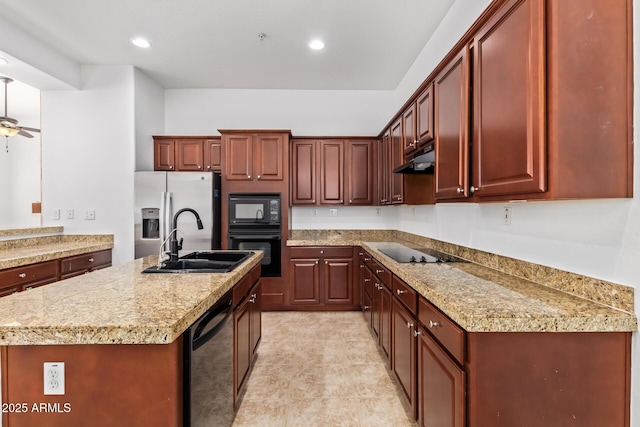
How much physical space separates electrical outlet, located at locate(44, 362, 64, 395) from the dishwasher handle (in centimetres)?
40

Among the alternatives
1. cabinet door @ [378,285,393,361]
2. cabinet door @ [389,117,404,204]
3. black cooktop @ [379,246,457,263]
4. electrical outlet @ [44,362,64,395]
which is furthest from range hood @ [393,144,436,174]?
electrical outlet @ [44,362,64,395]

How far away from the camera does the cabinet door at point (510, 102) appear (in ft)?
3.71

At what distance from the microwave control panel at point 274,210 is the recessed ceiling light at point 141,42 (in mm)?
2060

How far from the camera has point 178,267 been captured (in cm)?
207

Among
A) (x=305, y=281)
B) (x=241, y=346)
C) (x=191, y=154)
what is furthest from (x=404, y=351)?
(x=191, y=154)

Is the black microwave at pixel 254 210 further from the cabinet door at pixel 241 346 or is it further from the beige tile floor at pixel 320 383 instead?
the cabinet door at pixel 241 346

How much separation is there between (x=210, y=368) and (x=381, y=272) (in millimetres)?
1578

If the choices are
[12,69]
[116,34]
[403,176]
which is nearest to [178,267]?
[403,176]

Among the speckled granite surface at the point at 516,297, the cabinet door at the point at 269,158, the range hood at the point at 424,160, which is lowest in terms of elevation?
the speckled granite surface at the point at 516,297

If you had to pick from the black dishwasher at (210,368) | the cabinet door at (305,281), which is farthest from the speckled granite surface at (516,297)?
the cabinet door at (305,281)

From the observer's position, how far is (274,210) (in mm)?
3832

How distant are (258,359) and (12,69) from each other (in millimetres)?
3699

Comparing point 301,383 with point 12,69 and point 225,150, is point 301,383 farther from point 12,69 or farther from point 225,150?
point 12,69

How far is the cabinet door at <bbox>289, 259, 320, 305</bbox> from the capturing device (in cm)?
383
